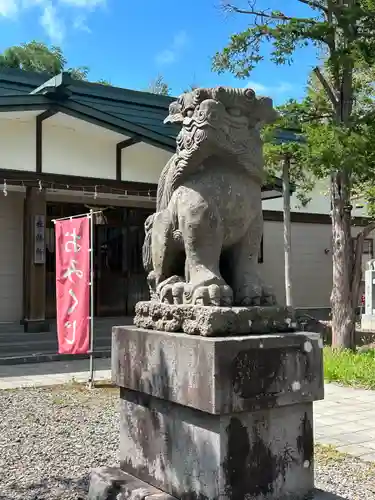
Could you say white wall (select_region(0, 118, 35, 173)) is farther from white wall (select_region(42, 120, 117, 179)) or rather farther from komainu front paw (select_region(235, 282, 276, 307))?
komainu front paw (select_region(235, 282, 276, 307))

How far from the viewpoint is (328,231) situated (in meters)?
18.8

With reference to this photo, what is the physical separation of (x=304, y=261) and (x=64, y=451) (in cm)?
1379

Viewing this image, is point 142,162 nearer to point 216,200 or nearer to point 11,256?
point 11,256

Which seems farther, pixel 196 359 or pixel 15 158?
pixel 15 158

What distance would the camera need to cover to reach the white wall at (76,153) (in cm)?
1228

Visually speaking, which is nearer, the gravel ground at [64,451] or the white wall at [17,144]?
the gravel ground at [64,451]

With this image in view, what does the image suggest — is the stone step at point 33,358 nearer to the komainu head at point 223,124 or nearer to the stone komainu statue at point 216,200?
the stone komainu statue at point 216,200

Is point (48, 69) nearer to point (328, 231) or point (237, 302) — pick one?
point (328, 231)

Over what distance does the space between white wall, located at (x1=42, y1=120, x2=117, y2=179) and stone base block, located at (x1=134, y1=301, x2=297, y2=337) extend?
9.36 m

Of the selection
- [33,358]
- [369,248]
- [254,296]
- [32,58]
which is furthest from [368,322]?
[32,58]

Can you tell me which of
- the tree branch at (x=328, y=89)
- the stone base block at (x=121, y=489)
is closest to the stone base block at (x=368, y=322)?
the tree branch at (x=328, y=89)

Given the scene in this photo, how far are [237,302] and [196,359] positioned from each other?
50 cm

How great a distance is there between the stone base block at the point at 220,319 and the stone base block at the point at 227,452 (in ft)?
1.42

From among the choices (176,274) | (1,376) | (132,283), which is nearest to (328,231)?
(132,283)
